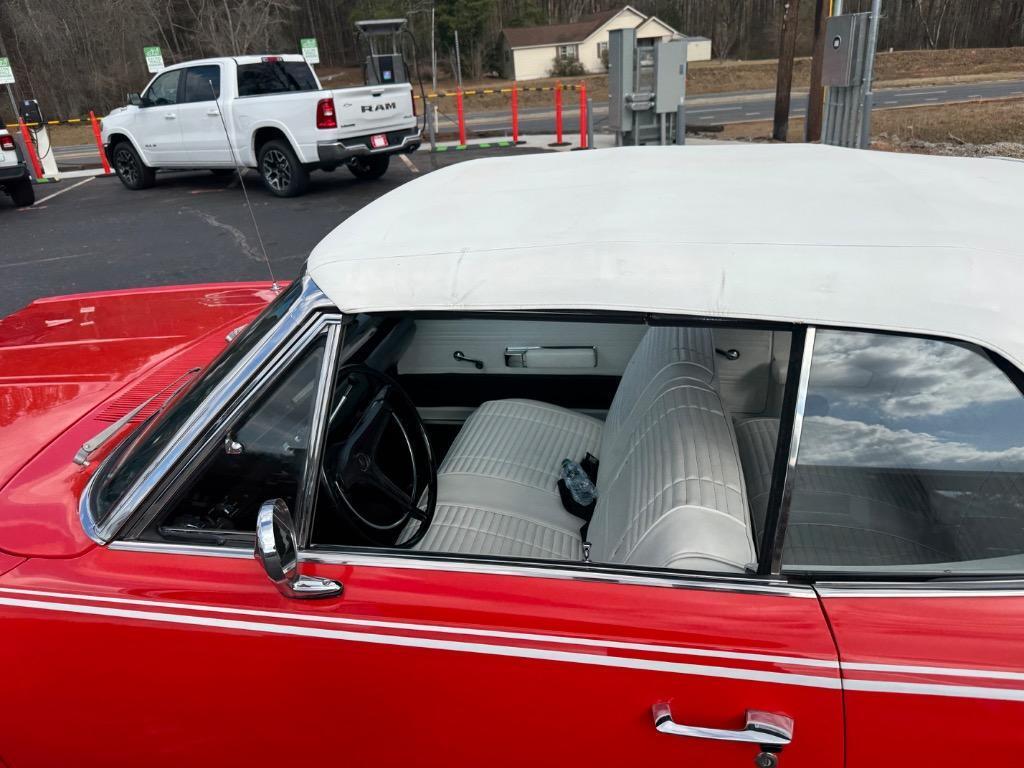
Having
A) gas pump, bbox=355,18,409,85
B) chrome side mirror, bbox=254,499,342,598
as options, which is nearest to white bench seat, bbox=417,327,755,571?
chrome side mirror, bbox=254,499,342,598

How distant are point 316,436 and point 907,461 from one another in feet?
3.75

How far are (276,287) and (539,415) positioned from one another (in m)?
1.18

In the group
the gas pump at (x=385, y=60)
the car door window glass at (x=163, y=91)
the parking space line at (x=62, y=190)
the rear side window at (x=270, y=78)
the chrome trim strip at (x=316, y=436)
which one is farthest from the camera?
the gas pump at (x=385, y=60)

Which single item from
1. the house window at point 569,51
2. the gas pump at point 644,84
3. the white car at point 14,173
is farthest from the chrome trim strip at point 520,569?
the house window at point 569,51

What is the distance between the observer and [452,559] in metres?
1.42

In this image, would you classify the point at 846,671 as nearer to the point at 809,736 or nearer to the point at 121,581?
the point at 809,736

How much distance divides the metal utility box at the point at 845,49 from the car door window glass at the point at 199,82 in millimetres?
8446

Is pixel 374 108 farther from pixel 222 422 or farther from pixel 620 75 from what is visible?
pixel 222 422

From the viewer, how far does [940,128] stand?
15.7 meters

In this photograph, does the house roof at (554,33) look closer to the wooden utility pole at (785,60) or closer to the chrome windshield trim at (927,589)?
the wooden utility pole at (785,60)

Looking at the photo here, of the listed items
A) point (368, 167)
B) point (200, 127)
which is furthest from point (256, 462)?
point (200, 127)

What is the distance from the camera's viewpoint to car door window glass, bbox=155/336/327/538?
1531 mm

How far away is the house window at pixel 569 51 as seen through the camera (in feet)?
189

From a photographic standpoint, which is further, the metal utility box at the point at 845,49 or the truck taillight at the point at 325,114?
the truck taillight at the point at 325,114
